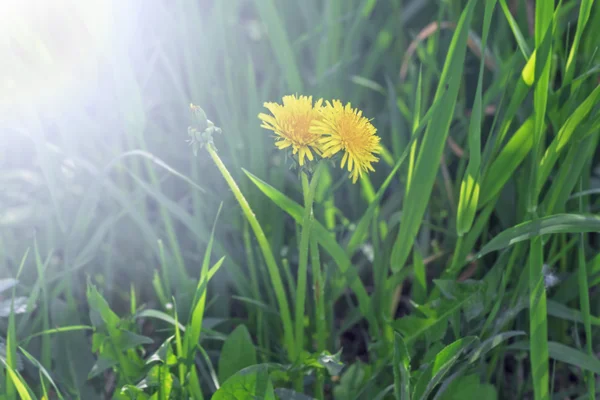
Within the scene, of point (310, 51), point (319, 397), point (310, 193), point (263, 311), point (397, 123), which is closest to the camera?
point (310, 193)

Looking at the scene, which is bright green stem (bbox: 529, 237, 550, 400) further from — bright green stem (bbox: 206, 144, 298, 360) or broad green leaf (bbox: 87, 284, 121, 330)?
broad green leaf (bbox: 87, 284, 121, 330)

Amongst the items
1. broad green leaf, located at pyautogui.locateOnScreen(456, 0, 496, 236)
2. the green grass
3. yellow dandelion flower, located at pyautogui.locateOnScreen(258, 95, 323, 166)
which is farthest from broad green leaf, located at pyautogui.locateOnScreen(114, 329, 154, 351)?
broad green leaf, located at pyautogui.locateOnScreen(456, 0, 496, 236)

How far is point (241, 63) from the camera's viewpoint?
120 cm

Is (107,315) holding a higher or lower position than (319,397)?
higher

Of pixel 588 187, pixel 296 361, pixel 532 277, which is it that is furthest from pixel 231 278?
pixel 588 187

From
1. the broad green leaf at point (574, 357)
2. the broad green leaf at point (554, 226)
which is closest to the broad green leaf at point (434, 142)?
the broad green leaf at point (554, 226)

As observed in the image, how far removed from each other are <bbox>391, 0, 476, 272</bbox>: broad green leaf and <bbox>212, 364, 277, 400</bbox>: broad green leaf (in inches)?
10.5

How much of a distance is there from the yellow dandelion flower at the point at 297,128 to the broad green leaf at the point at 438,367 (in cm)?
26

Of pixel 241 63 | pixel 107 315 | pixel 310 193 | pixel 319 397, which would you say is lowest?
pixel 319 397

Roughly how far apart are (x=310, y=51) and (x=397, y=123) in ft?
1.47

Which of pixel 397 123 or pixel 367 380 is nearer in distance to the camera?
pixel 367 380

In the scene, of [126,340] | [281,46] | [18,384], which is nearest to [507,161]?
[281,46]

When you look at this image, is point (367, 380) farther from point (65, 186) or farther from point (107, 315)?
point (65, 186)

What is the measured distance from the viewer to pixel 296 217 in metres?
0.78
